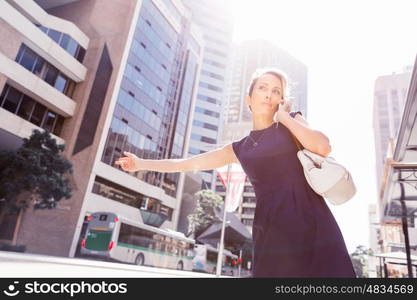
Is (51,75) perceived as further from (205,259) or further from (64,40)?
(205,259)

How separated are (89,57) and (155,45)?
879 cm

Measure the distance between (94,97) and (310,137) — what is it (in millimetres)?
26141

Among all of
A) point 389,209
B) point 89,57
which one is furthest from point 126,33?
point 389,209

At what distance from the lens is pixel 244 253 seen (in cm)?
4100

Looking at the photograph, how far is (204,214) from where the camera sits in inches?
1357

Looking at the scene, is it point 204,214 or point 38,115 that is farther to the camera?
point 204,214

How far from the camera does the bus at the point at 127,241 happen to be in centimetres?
1758

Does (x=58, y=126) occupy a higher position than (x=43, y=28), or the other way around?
(x=43, y=28)

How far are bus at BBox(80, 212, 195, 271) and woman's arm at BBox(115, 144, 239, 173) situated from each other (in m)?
16.9

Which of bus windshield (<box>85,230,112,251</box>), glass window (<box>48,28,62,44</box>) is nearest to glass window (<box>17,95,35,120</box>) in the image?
glass window (<box>48,28,62,44</box>)

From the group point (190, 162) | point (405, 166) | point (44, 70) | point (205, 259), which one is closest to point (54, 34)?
point (44, 70)

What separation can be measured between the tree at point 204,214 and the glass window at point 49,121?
17.6 metres

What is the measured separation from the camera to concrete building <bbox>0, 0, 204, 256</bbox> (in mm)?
20297

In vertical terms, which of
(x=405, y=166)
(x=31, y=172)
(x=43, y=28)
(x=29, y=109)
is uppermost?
(x=43, y=28)
